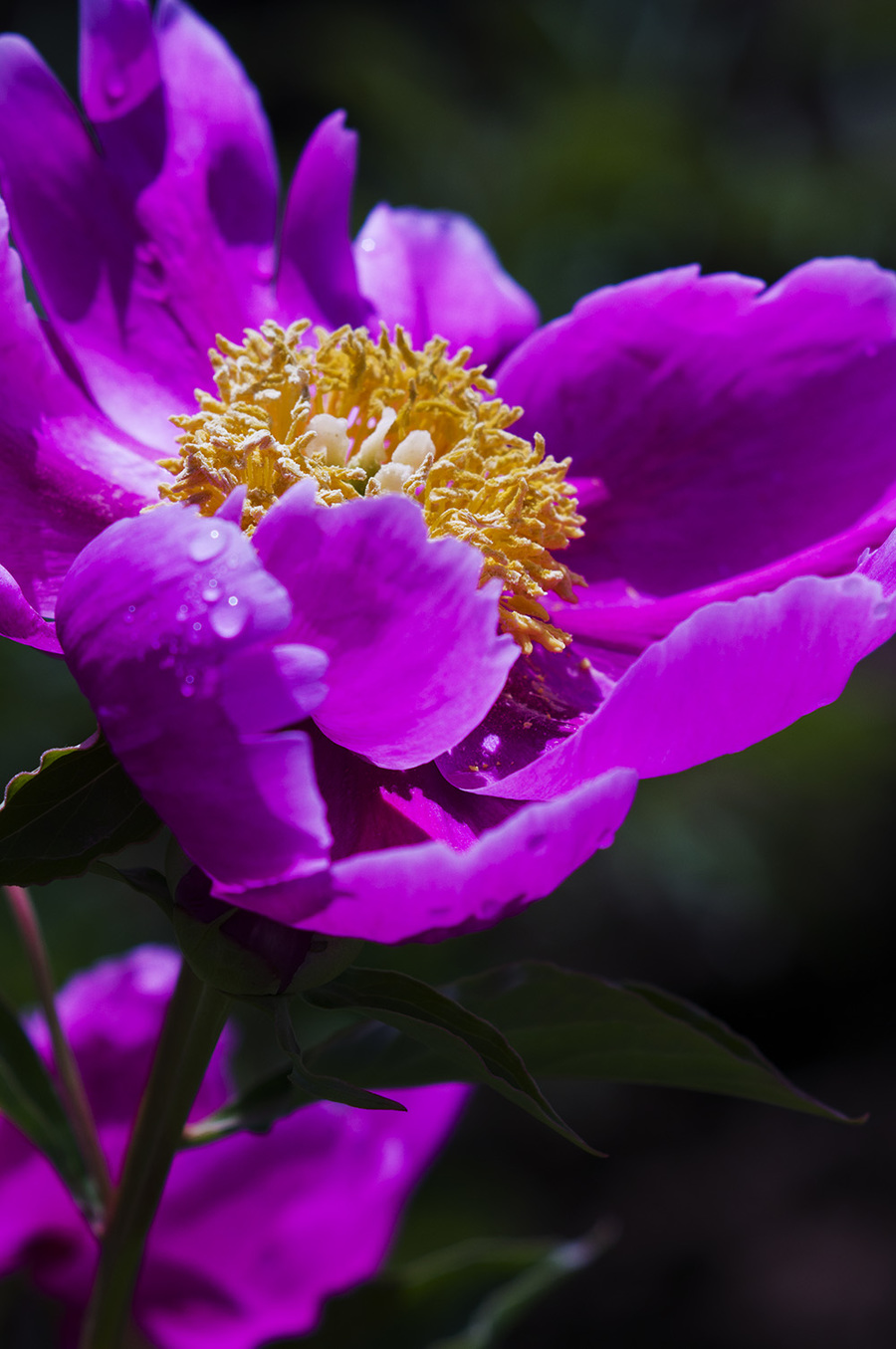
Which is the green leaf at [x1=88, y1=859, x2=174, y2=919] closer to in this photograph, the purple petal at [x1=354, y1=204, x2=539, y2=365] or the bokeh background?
the purple petal at [x1=354, y1=204, x2=539, y2=365]

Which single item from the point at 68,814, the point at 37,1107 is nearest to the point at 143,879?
the point at 68,814

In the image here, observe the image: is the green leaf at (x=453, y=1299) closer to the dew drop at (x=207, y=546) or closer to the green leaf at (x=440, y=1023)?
the green leaf at (x=440, y=1023)

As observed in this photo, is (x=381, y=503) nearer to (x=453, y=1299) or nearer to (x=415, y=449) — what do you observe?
(x=415, y=449)

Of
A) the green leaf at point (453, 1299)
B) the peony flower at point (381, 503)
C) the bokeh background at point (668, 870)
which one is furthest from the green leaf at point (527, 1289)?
the bokeh background at point (668, 870)

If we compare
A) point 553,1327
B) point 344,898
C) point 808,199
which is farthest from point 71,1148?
point 808,199

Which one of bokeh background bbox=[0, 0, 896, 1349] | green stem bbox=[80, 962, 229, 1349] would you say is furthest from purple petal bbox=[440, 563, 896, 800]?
bokeh background bbox=[0, 0, 896, 1349]
